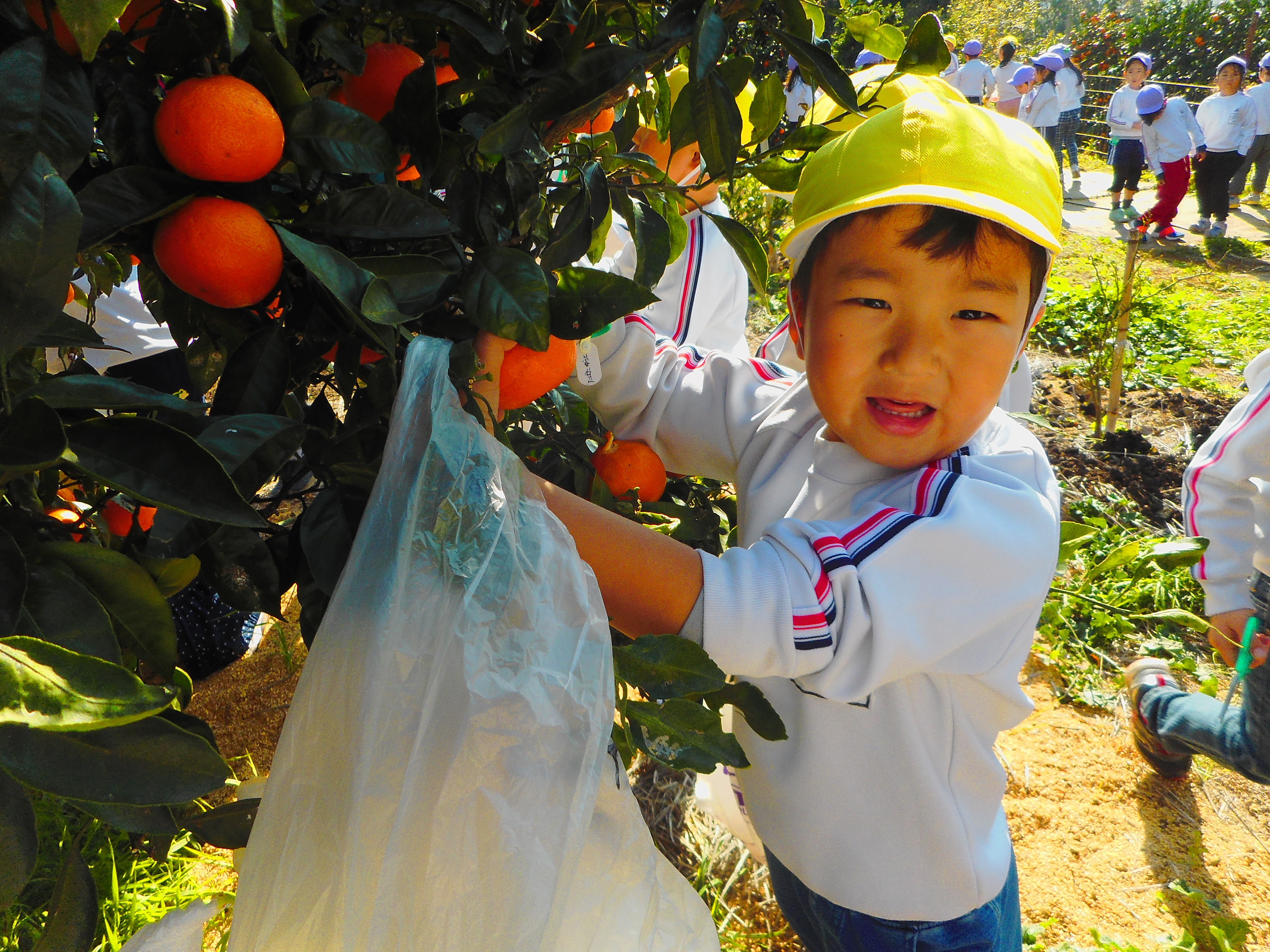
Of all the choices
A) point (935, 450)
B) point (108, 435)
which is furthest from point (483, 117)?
point (935, 450)

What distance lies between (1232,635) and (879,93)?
164cm

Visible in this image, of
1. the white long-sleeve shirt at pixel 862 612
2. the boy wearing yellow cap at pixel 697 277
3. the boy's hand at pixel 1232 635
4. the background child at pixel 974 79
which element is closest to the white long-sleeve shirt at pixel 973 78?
the background child at pixel 974 79

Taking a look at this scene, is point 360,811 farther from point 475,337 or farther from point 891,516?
point 891,516

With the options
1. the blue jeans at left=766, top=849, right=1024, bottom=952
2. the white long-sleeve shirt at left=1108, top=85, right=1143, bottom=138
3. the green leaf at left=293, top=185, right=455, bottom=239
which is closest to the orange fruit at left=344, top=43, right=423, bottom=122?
the green leaf at left=293, top=185, right=455, bottom=239

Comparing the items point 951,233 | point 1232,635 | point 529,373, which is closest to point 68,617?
point 529,373

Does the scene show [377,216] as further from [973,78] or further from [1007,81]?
[1007,81]

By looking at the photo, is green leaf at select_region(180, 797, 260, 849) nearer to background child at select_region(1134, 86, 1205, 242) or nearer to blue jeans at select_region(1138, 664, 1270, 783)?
blue jeans at select_region(1138, 664, 1270, 783)

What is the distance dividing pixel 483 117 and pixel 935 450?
60cm

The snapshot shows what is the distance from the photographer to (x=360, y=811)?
62cm

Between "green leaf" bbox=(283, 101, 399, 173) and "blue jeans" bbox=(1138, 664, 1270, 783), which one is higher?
"green leaf" bbox=(283, 101, 399, 173)

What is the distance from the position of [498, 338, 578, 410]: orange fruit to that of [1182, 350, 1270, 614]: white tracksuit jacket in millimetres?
1650

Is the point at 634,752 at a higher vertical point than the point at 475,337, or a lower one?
lower

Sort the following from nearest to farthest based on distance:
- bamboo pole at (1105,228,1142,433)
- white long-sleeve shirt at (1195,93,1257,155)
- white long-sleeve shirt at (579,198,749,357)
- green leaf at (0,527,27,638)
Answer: green leaf at (0,527,27,638), white long-sleeve shirt at (579,198,749,357), bamboo pole at (1105,228,1142,433), white long-sleeve shirt at (1195,93,1257,155)

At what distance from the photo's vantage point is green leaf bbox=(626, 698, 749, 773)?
73 centimetres
